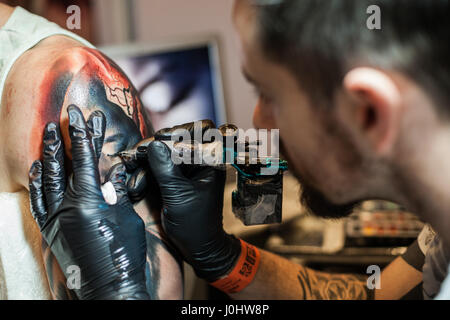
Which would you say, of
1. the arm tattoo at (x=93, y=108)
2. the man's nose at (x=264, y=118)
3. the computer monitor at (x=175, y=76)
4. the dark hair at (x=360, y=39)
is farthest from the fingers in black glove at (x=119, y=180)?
the computer monitor at (x=175, y=76)

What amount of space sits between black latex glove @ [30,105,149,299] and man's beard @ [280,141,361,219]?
0.38m

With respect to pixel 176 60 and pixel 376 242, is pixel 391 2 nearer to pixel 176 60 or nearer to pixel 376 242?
pixel 376 242

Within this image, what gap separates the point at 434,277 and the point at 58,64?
1.01 m

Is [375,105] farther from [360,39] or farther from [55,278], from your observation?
[55,278]

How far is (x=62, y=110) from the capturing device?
911mm

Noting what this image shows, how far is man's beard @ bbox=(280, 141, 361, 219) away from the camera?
92 cm

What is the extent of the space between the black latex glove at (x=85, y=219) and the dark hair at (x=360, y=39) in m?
0.45

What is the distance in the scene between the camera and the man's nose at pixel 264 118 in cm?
84

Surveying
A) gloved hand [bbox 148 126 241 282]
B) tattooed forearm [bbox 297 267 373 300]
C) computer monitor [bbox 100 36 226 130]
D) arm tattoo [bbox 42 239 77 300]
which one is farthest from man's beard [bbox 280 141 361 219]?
computer monitor [bbox 100 36 226 130]

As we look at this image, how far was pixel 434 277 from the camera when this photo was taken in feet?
3.36

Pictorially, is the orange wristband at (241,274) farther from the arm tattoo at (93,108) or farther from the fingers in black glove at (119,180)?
the fingers in black glove at (119,180)

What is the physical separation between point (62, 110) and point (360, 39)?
24.6 inches

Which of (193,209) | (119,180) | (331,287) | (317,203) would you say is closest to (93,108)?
(119,180)
